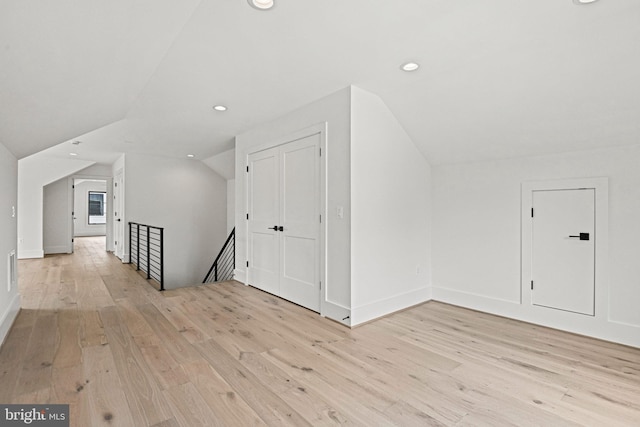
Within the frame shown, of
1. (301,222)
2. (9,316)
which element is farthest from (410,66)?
(9,316)

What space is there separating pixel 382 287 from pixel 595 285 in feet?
6.24

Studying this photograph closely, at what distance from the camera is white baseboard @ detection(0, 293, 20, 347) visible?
2.71 meters

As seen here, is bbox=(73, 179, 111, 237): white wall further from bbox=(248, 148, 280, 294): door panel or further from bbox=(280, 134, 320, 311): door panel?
bbox=(280, 134, 320, 311): door panel

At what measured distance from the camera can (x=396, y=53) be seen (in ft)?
8.16

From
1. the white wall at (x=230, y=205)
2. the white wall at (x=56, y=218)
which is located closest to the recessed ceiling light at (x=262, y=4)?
the white wall at (x=230, y=205)

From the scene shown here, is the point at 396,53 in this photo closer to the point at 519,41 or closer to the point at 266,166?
the point at 519,41

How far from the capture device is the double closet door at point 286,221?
11.7ft

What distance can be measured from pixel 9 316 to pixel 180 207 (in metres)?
4.63

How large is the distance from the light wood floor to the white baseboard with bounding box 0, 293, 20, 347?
71mm

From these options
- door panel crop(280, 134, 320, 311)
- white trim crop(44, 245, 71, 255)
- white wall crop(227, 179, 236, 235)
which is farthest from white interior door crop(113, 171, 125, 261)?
door panel crop(280, 134, 320, 311)

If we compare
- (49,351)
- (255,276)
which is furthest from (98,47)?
(255,276)

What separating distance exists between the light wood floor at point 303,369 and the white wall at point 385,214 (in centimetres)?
31

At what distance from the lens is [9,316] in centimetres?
299

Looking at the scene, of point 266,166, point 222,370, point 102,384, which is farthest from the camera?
point 266,166
